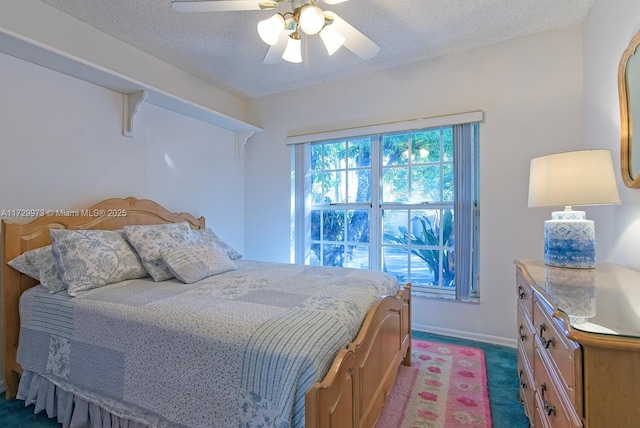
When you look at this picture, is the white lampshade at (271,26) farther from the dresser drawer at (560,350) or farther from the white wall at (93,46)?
the dresser drawer at (560,350)

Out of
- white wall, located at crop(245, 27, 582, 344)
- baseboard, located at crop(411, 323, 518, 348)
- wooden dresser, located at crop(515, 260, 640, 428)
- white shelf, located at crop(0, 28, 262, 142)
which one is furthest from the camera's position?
baseboard, located at crop(411, 323, 518, 348)

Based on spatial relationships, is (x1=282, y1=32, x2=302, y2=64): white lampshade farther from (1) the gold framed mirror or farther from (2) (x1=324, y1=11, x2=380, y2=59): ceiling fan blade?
(1) the gold framed mirror

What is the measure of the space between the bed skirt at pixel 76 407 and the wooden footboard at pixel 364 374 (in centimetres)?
71

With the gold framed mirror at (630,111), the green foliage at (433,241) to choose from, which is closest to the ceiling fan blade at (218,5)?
the gold framed mirror at (630,111)

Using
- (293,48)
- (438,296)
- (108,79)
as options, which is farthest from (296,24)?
(438,296)

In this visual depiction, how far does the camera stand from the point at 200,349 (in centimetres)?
119

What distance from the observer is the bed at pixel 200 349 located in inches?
41.4

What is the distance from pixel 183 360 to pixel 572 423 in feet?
4.16

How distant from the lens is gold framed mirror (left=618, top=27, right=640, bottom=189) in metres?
1.41

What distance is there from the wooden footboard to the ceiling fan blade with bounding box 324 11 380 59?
4.88 ft

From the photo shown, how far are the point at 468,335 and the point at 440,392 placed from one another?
3.18 feet

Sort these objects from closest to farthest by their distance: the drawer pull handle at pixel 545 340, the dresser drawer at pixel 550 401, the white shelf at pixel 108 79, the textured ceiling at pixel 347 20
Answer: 1. the dresser drawer at pixel 550 401
2. the drawer pull handle at pixel 545 340
3. the white shelf at pixel 108 79
4. the textured ceiling at pixel 347 20

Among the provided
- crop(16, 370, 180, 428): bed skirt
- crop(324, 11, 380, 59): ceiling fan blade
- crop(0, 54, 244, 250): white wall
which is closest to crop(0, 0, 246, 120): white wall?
crop(0, 54, 244, 250): white wall

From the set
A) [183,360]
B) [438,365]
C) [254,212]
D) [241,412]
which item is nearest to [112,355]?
[183,360]
